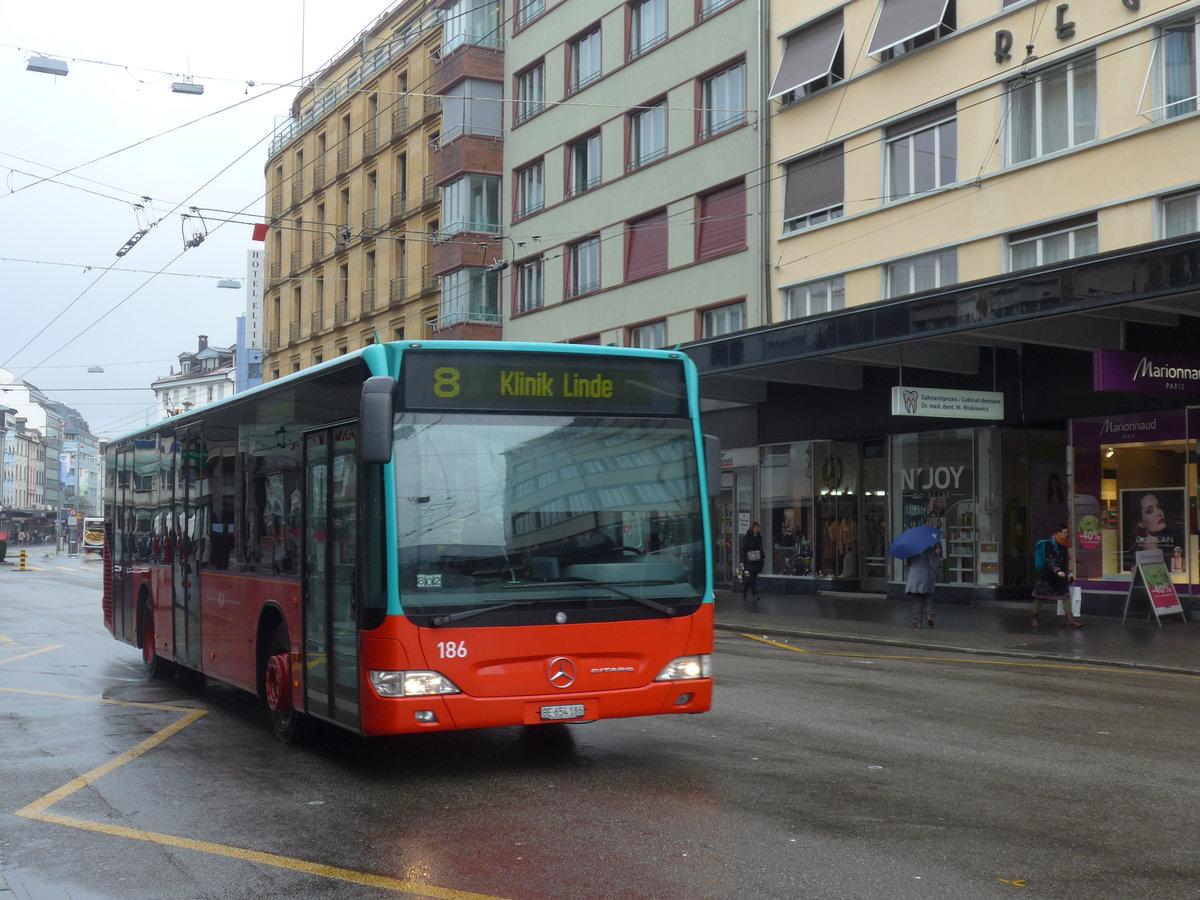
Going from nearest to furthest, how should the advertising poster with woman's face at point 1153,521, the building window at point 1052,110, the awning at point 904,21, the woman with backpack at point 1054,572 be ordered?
the woman with backpack at point 1054,572
the advertising poster with woman's face at point 1153,521
the building window at point 1052,110
the awning at point 904,21

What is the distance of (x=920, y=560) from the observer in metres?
20.4

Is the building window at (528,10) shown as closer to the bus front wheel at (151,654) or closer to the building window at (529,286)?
the building window at (529,286)

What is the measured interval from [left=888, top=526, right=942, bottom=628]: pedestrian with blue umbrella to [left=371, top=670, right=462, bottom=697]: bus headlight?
42.8 ft

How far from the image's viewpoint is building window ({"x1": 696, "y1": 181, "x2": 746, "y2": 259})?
3103 centimetres

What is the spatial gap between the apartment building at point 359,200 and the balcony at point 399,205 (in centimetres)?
5

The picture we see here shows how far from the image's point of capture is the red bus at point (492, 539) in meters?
7.82

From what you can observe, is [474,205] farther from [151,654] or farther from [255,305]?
[151,654]

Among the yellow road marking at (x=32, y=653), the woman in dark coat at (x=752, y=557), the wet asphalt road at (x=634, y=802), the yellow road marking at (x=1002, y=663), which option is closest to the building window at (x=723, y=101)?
the woman in dark coat at (x=752, y=557)

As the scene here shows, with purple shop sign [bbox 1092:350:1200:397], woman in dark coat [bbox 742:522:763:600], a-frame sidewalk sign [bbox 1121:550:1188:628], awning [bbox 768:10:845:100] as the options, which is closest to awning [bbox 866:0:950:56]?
awning [bbox 768:10:845:100]

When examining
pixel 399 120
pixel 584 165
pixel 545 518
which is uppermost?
pixel 399 120

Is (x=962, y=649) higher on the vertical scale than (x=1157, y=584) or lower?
lower

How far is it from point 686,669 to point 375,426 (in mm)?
2504

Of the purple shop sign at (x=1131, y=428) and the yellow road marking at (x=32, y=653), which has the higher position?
the purple shop sign at (x=1131, y=428)

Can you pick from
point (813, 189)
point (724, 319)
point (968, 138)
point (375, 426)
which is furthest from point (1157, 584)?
point (375, 426)
